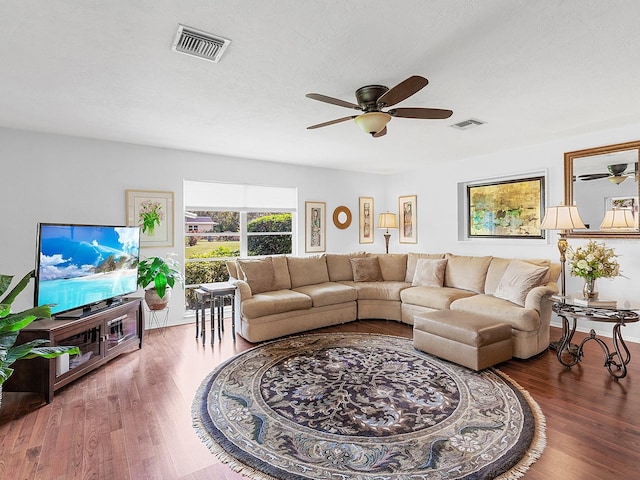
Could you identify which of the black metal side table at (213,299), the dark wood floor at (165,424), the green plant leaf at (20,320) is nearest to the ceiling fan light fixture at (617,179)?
the dark wood floor at (165,424)

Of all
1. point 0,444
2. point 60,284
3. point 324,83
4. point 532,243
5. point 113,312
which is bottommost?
point 0,444

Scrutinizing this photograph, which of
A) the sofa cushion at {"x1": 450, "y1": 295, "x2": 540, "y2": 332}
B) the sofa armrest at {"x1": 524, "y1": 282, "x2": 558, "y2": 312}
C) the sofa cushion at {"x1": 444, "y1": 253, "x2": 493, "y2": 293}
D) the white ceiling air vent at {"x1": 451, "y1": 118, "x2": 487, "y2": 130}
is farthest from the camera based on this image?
the sofa cushion at {"x1": 444, "y1": 253, "x2": 493, "y2": 293}

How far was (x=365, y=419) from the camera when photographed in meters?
2.43

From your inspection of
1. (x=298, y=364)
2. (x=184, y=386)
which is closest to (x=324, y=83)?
(x=298, y=364)

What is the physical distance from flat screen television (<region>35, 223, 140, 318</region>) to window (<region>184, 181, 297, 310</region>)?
1.28m

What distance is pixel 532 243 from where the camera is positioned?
488cm

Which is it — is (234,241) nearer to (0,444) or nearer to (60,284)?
(60,284)

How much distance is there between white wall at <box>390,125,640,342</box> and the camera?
401 cm

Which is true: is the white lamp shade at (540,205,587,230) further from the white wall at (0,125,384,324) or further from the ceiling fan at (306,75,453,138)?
the white wall at (0,125,384,324)

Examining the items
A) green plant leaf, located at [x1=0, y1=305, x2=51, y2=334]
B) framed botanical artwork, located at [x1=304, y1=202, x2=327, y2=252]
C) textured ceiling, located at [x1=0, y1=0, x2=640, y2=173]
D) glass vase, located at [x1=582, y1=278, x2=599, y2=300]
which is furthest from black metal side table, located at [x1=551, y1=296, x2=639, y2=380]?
green plant leaf, located at [x1=0, y1=305, x2=51, y2=334]

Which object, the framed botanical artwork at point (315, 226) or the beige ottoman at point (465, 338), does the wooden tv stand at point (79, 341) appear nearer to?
the framed botanical artwork at point (315, 226)

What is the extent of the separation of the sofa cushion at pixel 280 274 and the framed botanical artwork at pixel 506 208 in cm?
315

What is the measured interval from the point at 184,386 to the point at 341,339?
1891 mm

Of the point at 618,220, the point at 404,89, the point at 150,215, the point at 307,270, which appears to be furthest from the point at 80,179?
the point at 618,220
